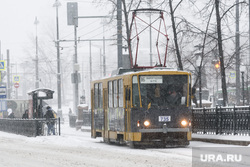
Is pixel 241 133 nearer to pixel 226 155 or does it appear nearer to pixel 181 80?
pixel 181 80

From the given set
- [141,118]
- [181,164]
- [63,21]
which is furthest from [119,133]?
[63,21]

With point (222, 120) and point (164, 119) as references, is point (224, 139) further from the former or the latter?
point (164, 119)

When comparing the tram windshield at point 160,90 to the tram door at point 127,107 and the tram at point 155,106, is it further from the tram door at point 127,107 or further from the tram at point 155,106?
the tram door at point 127,107

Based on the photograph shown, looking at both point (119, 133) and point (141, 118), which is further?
point (119, 133)

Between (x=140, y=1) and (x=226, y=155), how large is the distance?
646 inches

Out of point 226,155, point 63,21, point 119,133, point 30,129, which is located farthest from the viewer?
point 63,21

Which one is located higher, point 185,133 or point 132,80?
point 132,80

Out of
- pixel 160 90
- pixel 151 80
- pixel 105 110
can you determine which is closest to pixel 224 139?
pixel 160 90

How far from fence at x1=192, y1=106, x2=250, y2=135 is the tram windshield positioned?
202 cm

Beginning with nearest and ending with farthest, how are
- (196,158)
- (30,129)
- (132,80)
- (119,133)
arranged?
1. (196,158)
2. (132,80)
3. (119,133)
4. (30,129)

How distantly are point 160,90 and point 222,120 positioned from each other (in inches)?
128

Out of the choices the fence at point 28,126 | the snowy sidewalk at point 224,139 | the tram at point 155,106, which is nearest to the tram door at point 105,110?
the tram at point 155,106

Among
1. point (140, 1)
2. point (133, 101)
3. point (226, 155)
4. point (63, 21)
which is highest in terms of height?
point (63, 21)

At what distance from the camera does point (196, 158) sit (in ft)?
52.9
